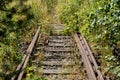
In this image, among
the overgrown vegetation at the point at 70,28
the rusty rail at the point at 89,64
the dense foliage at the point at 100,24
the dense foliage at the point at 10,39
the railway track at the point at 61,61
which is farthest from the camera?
the dense foliage at the point at 10,39

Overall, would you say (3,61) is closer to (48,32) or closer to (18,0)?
(18,0)

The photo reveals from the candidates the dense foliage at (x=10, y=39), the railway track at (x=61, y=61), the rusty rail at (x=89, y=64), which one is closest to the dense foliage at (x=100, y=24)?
the rusty rail at (x=89, y=64)

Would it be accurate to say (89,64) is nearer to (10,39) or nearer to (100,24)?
(100,24)

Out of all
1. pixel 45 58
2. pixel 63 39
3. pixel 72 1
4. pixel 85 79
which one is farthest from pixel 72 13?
pixel 85 79

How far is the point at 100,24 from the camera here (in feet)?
18.1

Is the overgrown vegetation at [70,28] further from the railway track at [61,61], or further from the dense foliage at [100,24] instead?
the railway track at [61,61]

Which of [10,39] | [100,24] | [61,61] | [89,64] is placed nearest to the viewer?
[100,24]

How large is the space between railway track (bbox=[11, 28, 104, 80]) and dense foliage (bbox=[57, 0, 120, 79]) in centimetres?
33

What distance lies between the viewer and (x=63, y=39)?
1004 cm

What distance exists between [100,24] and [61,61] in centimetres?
197

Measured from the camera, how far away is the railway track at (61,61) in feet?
20.1

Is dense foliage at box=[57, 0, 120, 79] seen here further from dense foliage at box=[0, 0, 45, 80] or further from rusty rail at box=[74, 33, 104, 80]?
dense foliage at box=[0, 0, 45, 80]

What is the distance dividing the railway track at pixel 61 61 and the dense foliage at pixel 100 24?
0.33m

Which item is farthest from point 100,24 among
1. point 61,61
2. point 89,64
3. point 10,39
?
point 10,39
